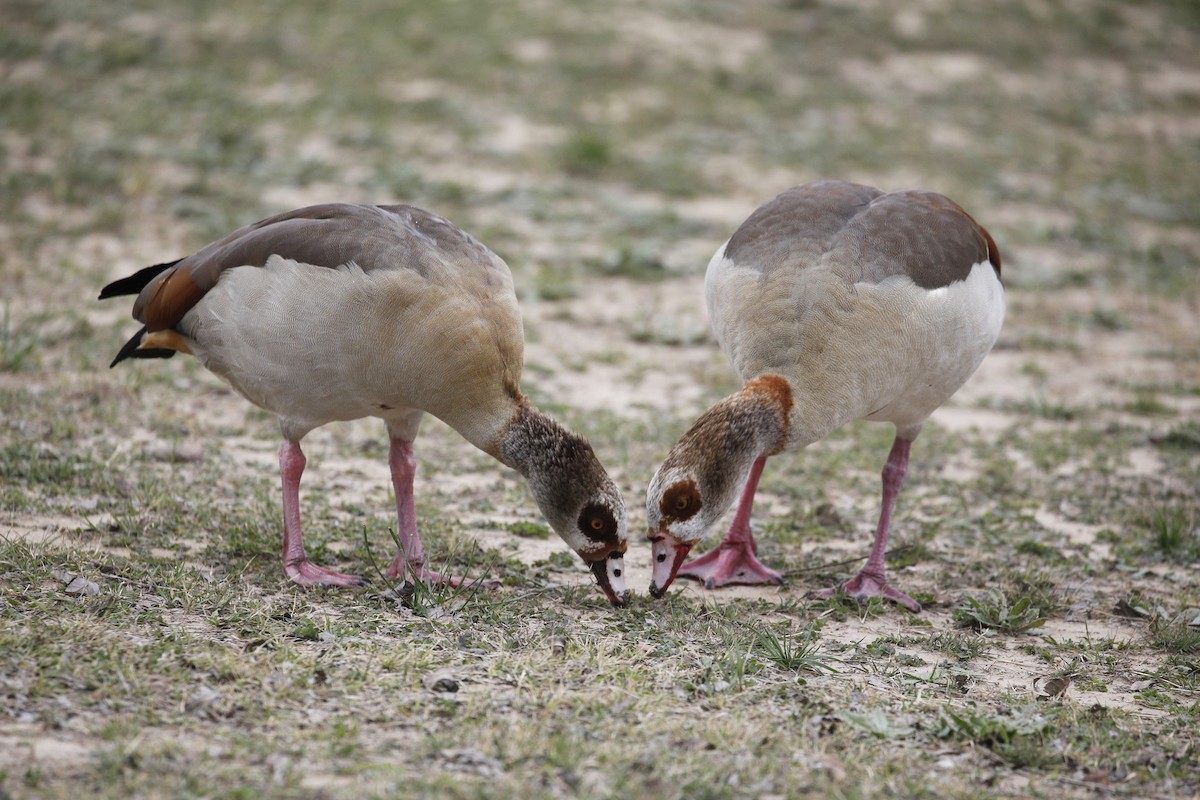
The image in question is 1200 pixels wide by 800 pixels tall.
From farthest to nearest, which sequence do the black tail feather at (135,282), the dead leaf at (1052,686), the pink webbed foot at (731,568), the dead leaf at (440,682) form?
the pink webbed foot at (731,568)
the black tail feather at (135,282)
the dead leaf at (1052,686)
the dead leaf at (440,682)

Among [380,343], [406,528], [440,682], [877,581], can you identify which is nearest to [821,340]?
[877,581]

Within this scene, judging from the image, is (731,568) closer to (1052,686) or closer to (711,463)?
(711,463)

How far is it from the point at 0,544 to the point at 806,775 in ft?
11.4

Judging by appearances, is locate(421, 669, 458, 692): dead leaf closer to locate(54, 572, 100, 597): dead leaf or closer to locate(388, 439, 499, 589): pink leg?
locate(388, 439, 499, 589): pink leg

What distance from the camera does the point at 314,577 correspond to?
17.5 feet

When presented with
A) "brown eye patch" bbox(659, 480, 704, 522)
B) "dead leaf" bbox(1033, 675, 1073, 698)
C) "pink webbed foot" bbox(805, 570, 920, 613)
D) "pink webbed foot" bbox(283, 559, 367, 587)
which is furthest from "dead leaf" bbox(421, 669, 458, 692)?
"dead leaf" bbox(1033, 675, 1073, 698)

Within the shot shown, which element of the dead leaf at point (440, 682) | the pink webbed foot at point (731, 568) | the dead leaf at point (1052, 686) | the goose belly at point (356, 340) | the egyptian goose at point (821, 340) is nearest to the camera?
the dead leaf at point (440, 682)

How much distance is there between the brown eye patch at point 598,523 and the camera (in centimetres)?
508

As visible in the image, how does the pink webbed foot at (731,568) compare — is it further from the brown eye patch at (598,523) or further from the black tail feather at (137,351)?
the black tail feather at (137,351)

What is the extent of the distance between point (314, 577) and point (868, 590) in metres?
2.59

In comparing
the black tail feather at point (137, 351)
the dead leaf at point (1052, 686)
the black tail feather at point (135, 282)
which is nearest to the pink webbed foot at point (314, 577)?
the black tail feather at point (137, 351)

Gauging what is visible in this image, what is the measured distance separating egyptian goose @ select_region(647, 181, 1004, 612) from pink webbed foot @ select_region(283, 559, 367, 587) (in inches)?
53.3

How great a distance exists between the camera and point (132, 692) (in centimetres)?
407

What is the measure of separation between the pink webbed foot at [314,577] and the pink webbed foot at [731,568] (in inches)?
67.1
